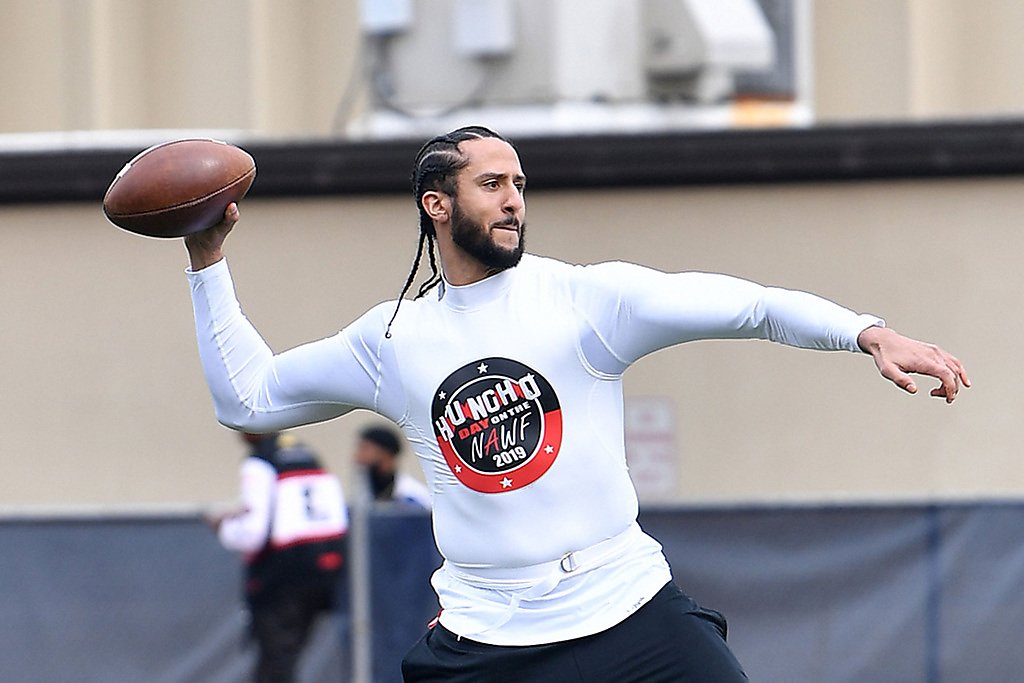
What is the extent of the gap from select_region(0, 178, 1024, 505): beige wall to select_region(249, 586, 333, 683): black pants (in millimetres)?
2757

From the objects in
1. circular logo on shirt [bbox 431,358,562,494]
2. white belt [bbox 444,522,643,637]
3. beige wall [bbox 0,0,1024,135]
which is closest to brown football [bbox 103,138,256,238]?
circular logo on shirt [bbox 431,358,562,494]

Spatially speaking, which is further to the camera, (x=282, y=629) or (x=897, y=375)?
(x=282, y=629)

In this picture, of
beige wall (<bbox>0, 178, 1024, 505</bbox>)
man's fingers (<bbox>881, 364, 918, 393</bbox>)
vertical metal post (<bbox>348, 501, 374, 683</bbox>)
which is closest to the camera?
man's fingers (<bbox>881, 364, 918, 393</bbox>)

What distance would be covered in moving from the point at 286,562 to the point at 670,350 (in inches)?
129

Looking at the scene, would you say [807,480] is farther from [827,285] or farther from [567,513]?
[567,513]

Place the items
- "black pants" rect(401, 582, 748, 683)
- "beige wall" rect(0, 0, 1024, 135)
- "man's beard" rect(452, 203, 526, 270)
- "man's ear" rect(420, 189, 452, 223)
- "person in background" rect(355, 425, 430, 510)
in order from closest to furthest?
"black pants" rect(401, 582, 748, 683) → "man's beard" rect(452, 203, 526, 270) → "man's ear" rect(420, 189, 452, 223) → "person in background" rect(355, 425, 430, 510) → "beige wall" rect(0, 0, 1024, 135)

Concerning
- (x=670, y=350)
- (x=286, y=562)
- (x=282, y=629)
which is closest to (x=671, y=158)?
(x=670, y=350)

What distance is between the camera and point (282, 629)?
7738 mm

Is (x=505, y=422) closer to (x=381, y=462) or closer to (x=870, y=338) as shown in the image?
(x=870, y=338)

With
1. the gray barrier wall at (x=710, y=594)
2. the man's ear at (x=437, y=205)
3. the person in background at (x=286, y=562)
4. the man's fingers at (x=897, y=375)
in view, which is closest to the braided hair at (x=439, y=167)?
the man's ear at (x=437, y=205)

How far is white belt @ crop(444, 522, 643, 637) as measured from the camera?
396cm

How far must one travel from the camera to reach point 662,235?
10.4m

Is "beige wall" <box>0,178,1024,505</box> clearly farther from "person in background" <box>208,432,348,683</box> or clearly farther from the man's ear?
the man's ear

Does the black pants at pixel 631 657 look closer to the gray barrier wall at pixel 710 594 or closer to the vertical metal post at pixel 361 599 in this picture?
the gray barrier wall at pixel 710 594
